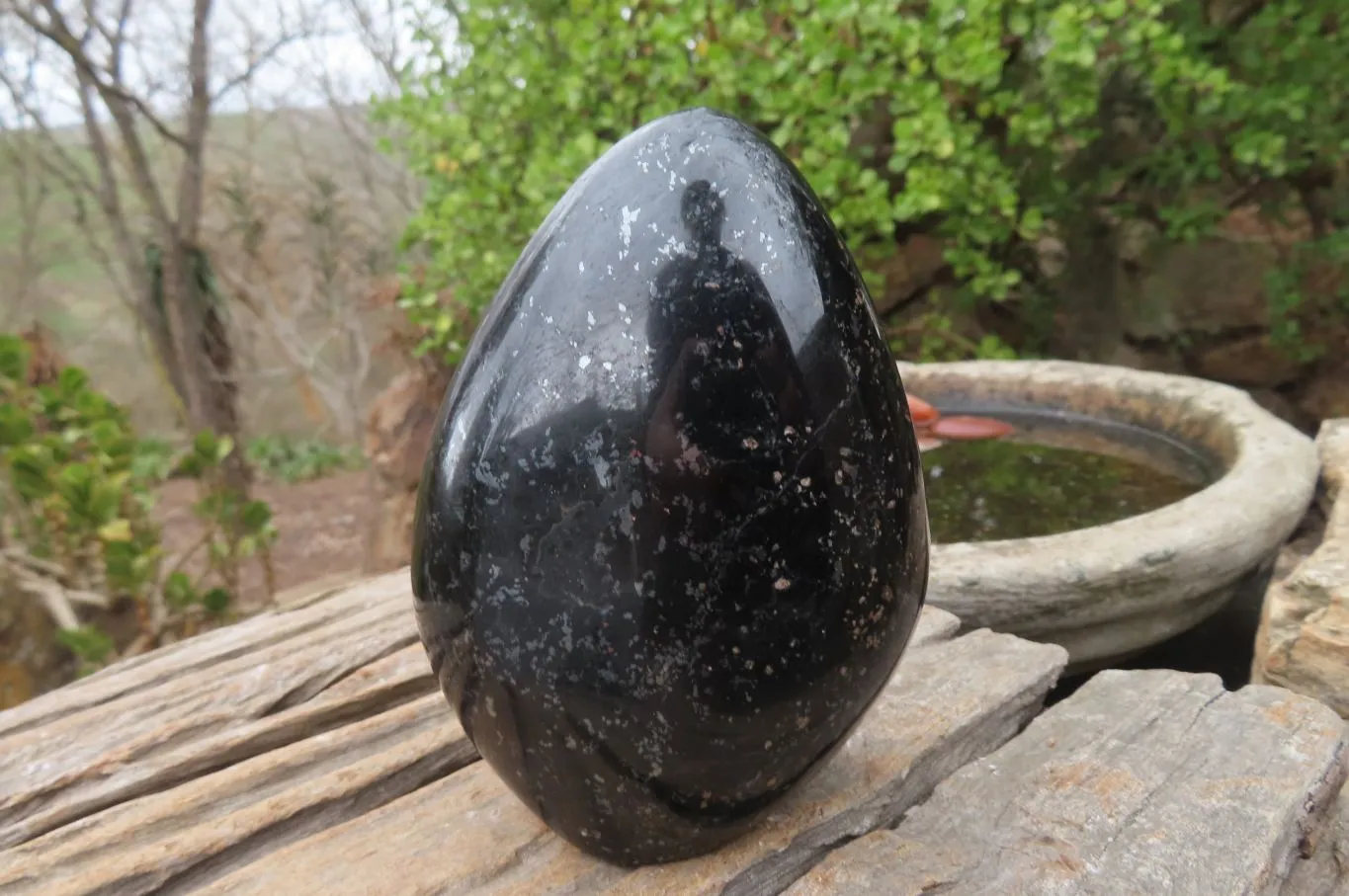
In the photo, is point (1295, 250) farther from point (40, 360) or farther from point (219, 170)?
point (219, 170)

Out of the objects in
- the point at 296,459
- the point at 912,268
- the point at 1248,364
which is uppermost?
the point at 912,268

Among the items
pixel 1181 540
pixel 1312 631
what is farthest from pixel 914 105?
pixel 1312 631

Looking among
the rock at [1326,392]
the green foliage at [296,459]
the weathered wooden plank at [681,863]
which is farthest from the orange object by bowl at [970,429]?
the green foliage at [296,459]

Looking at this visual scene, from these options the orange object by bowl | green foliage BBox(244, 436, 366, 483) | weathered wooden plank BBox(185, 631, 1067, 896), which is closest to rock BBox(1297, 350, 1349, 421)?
the orange object by bowl

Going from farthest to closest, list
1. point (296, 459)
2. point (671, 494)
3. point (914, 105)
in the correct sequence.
A: point (296, 459) → point (914, 105) → point (671, 494)

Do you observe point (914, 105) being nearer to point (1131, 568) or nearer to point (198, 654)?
point (1131, 568)
